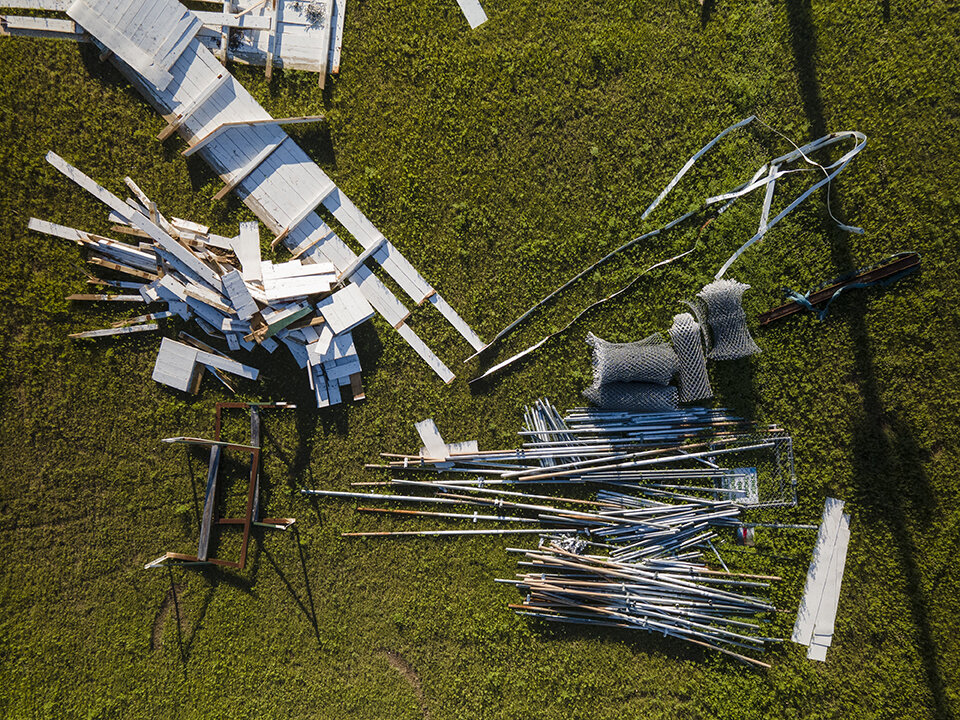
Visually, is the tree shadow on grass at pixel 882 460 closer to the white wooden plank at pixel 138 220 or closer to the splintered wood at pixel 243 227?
the splintered wood at pixel 243 227

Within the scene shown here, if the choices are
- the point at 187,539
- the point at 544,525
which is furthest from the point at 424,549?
the point at 187,539

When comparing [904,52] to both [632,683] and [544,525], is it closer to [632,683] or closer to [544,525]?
[544,525]

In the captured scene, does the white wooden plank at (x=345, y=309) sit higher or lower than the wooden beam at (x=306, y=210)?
lower

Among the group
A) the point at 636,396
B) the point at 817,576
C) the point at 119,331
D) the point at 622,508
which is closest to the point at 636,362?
the point at 636,396

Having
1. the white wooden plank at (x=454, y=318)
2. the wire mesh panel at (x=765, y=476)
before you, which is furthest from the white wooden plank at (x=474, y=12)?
the wire mesh panel at (x=765, y=476)

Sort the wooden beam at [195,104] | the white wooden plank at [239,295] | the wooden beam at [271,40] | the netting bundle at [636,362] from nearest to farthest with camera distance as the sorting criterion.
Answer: the white wooden plank at [239,295] → the netting bundle at [636,362] → the wooden beam at [195,104] → the wooden beam at [271,40]
